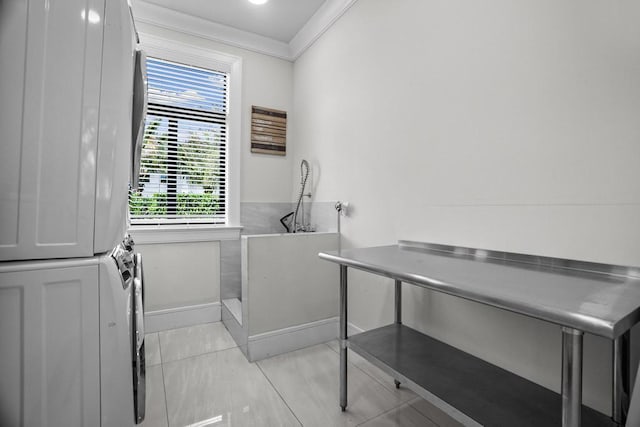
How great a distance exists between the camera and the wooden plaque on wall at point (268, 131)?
2.97 meters

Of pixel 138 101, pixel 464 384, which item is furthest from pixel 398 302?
pixel 138 101

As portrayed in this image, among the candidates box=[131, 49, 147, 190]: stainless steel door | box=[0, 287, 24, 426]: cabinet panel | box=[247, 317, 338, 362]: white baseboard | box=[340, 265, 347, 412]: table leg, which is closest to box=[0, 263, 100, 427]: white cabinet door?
box=[0, 287, 24, 426]: cabinet panel

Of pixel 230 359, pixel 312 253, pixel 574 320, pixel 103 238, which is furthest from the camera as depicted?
pixel 312 253

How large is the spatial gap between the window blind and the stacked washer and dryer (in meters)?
1.92

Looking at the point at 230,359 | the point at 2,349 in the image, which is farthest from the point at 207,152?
the point at 2,349

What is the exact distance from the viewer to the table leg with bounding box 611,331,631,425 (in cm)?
94

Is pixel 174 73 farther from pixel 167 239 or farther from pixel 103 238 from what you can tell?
pixel 103 238

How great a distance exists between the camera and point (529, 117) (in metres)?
1.25

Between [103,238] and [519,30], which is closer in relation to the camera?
[103,238]

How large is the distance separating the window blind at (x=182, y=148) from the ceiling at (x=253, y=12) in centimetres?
44

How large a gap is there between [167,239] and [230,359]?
117cm

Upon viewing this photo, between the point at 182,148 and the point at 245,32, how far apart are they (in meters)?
1.26

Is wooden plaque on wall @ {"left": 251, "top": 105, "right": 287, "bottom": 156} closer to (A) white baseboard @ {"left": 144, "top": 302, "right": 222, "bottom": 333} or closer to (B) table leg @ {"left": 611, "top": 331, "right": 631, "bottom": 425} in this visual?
(A) white baseboard @ {"left": 144, "top": 302, "right": 222, "bottom": 333}

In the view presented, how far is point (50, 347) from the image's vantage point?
0.72m
